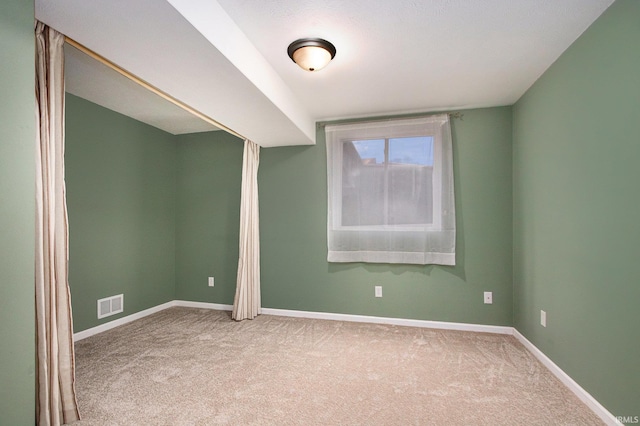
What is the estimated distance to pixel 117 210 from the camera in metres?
3.45

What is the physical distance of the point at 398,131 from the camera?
11.3ft

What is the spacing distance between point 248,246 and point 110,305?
160 cm

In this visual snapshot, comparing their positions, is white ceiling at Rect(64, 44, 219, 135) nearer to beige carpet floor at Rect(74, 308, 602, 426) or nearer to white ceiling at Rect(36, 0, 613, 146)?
white ceiling at Rect(36, 0, 613, 146)

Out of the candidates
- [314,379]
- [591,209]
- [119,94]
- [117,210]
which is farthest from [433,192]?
[117,210]

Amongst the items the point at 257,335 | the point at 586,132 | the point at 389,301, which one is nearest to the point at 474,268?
the point at 389,301

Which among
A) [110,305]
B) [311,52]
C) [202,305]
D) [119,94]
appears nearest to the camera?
[311,52]

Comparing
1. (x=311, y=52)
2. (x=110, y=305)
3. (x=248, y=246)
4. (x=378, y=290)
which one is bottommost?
(x=110, y=305)

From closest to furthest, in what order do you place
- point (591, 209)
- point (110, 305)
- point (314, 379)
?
point (591, 209) < point (314, 379) < point (110, 305)

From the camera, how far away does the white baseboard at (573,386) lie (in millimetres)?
1770

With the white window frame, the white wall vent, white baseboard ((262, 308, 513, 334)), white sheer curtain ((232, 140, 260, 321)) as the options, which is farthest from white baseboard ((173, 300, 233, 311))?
the white window frame

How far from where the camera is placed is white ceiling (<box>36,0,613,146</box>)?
5.11 feet

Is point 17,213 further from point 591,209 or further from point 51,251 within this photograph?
point 591,209

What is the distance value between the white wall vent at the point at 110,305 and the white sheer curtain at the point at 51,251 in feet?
5.48

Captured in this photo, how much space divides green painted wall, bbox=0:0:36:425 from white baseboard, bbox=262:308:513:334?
258 centimetres
